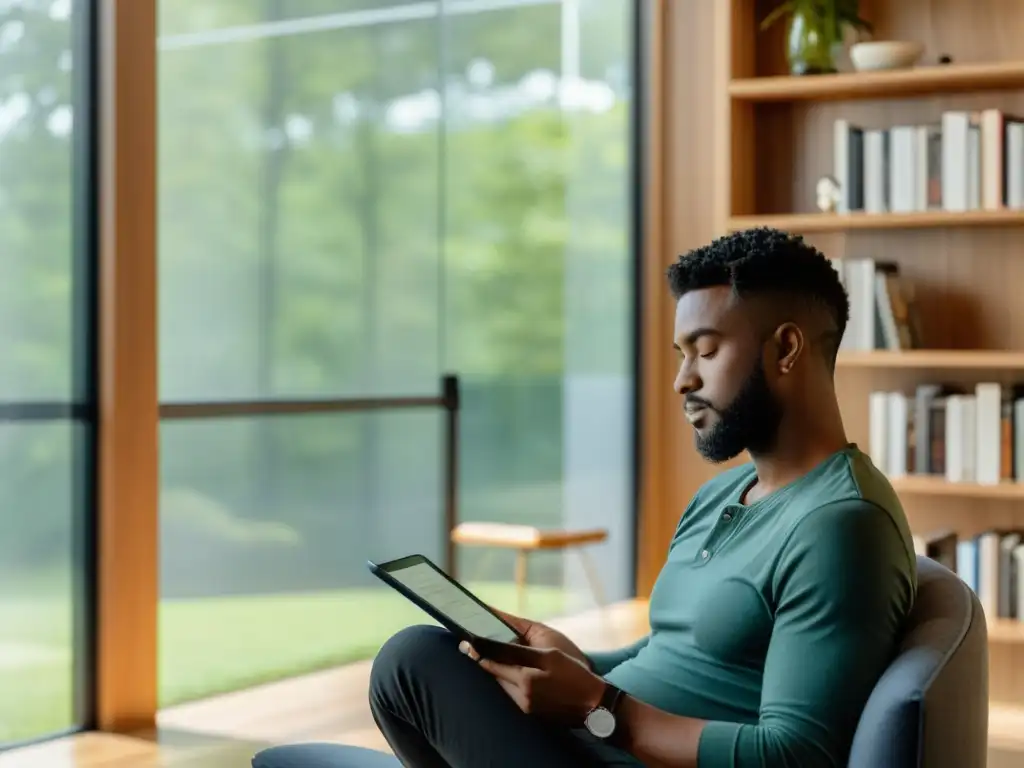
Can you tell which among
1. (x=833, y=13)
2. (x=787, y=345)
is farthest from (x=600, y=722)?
(x=833, y=13)

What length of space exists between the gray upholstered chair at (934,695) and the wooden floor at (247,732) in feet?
6.38

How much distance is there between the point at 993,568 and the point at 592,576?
1.45 m

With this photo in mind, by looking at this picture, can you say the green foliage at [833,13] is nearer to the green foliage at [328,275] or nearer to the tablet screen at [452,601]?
the green foliage at [328,275]

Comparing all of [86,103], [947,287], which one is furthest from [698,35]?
[86,103]

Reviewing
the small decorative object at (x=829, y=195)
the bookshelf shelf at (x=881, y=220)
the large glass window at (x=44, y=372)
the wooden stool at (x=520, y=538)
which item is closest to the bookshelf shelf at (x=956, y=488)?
the bookshelf shelf at (x=881, y=220)

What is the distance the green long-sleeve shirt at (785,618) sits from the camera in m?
1.58

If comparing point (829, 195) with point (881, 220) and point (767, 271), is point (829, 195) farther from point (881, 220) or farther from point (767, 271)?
point (767, 271)

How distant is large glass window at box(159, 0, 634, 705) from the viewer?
390 cm

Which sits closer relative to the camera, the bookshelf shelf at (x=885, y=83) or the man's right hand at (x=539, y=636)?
the man's right hand at (x=539, y=636)

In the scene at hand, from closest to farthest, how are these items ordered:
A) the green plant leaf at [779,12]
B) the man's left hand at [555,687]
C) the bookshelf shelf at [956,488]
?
1. the man's left hand at [555,687]
2. the bookshelf shelf at [956,488]
3. the green plant leaf at [779,12]

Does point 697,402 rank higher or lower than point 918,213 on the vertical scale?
lower

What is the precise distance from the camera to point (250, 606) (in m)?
4.07

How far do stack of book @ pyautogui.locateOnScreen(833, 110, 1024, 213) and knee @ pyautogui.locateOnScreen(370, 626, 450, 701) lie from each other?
296 cm

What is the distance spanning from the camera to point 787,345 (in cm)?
179
